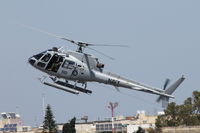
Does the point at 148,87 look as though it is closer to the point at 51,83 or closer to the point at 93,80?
the point at 93,80

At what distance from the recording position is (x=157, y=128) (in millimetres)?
159750

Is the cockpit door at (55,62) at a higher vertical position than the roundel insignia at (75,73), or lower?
higher

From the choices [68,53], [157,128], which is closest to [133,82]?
[68,53]

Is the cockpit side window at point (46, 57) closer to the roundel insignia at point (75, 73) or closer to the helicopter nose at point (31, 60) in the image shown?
the helicopter nose at point (31, 60)

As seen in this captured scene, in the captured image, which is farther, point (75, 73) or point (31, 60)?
point (31, 60)

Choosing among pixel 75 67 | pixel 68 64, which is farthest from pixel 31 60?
pixel 75 67

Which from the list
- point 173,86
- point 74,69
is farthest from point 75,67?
point 173,86

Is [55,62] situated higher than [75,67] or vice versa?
[55,62]

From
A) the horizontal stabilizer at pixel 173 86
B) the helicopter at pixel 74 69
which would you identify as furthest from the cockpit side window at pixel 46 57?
the horizontal stabilizer at pixel 173 86

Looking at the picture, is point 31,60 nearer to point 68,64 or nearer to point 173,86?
point 68,64

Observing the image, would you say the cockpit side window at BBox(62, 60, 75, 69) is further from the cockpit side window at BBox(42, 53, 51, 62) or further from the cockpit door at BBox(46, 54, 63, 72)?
the cockpit side window at BBox(42, 53, 51, 62)

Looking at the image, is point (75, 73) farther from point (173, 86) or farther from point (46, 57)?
point (173, 86)

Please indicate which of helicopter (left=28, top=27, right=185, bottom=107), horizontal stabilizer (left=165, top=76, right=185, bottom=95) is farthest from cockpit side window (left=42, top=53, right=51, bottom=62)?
horizontal stabilizer (left=165, top=76, right=185, bottom=95)

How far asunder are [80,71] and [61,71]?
230 centimetres
